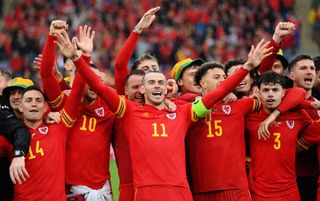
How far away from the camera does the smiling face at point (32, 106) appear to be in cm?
848

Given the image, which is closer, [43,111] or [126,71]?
[43,111]

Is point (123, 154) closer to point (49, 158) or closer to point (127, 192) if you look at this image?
point (127, 192)

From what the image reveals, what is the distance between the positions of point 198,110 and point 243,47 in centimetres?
1814

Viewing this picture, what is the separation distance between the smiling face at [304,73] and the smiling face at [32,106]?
3199mm

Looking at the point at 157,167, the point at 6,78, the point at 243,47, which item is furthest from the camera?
the point at 243,47

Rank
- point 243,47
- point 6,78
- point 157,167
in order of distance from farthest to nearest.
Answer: point 243,47 → point 6,78 → point 157,167

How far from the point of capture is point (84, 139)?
880cm

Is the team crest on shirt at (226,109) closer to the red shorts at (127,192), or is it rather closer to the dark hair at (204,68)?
the dark hair at (204,68)

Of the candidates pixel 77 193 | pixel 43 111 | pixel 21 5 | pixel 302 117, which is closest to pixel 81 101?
pixel 43 111

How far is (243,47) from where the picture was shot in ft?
86.7

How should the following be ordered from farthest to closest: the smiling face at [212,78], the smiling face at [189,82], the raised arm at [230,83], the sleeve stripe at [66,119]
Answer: the smiling face at [189,82], the smiling face at [212,78], the sleeve stripe at [66,119], the raised arm at [230,83]

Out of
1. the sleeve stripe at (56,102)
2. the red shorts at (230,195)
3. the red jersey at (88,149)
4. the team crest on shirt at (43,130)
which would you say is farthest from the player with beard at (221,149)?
the team crest on shirt at (43,130)

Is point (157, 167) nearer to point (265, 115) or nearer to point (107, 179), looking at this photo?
point (107, 179)

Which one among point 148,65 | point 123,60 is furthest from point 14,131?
point 148,65
